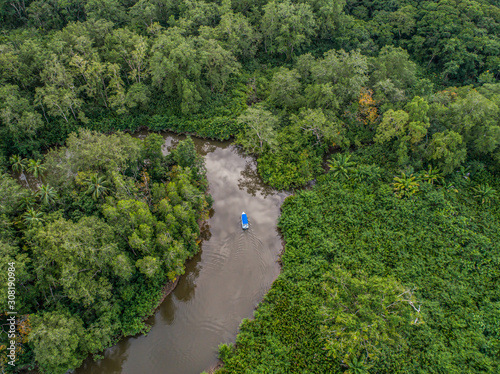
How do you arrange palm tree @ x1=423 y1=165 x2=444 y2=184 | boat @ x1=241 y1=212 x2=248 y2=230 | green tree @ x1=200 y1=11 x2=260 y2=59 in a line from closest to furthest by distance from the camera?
1. boat @ x1=241 y1=212 x2=248 y2=230
2. palm tree @ x1=423 y1=165 x2=444 y2=184
3. green tree @ x1=200 y1=11 x2=260 y2=59

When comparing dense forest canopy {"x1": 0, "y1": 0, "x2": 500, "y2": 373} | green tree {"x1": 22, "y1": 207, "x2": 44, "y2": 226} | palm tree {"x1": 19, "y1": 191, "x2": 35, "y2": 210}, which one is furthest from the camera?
palm tree {"x1": 19, "y1": 191, "x2": 35, "y2": 210}

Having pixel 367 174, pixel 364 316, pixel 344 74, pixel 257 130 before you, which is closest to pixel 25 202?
pixel 257 130

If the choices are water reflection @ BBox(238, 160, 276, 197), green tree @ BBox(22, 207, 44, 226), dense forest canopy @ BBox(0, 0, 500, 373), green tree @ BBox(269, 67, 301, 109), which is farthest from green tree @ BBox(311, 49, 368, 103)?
green tree @ BBox(22, 207, 44, 226)

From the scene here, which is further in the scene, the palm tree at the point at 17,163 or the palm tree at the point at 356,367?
the palm tree at the point at 17,163

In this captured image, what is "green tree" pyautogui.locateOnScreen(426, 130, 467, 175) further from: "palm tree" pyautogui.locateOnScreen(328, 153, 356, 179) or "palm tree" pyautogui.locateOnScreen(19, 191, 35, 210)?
"palm tree" pyautogui.locateOnScreen(19, 191, 35, 210)

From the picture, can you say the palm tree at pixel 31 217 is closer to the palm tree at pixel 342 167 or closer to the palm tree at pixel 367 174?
the palm tree at pixel 342 167

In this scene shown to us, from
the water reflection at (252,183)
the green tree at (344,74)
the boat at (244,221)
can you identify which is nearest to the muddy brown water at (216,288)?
the water reflection at (252,183)
